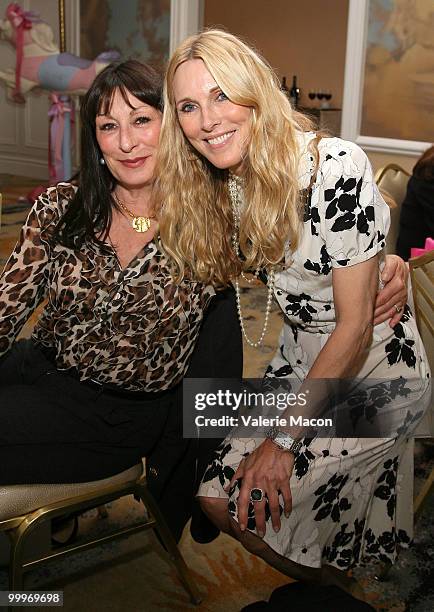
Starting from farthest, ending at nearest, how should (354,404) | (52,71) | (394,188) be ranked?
(52,71) → (394,188) → (354,404)

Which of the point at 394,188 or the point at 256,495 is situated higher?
A: the point at 394,188

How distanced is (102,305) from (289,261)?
0.46 meters

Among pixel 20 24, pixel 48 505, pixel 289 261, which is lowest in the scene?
pixel 48 505

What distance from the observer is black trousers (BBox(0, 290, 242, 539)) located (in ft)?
6.41

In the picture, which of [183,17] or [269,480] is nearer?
[269,480]

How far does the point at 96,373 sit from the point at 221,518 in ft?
1.55

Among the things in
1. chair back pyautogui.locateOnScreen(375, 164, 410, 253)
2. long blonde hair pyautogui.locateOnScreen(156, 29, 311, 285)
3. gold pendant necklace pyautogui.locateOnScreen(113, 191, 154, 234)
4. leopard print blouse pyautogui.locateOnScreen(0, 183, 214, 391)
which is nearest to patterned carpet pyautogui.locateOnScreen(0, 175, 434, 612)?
leopard print blouse pyautogui.locateOnScreen(0, 183, 214, 391)

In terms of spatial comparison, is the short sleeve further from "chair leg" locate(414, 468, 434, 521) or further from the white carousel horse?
the white carousel horse

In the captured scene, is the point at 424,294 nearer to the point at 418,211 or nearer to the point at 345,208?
the point at 345,208

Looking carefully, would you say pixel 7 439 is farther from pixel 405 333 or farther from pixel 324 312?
pixel 405 333

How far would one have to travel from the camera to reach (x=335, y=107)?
9.09 m

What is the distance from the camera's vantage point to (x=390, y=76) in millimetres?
5477

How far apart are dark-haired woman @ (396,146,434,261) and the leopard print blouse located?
1.66 m

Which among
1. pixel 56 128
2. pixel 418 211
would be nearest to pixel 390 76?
pixel 418 211
